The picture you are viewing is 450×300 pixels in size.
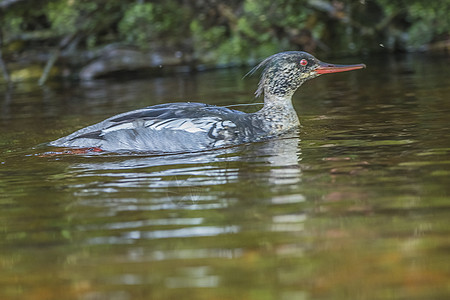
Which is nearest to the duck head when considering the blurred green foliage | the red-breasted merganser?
the red-breasted merganser

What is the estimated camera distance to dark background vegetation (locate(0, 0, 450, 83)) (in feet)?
56.7

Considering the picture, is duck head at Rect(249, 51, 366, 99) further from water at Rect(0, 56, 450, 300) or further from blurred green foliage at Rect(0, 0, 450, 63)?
blurred green foliage at Rect(0, 0, 450, 63)

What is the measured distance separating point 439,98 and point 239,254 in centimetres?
614

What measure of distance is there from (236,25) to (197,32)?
1017mm

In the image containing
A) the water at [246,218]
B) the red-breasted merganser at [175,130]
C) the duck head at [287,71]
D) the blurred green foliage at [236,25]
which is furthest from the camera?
the blurred green foliage at [236,25]

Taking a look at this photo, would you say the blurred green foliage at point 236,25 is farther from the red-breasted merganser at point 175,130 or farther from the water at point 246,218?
the red-breasted merganser at point 175,130

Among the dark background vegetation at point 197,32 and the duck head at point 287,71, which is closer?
the duck head at point 287,71

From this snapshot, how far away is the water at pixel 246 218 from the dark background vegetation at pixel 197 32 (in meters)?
9.49

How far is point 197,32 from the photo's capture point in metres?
18.0

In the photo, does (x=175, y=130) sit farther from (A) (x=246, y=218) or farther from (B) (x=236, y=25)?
(B) (x=236, y=25)

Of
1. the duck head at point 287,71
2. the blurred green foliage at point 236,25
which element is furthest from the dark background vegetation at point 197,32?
the duck head at point 287,71

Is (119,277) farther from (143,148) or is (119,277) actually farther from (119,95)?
(119,95)

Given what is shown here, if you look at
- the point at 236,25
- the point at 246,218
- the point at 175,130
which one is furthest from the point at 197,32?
the point at 246,218

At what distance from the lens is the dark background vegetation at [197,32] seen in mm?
17281
